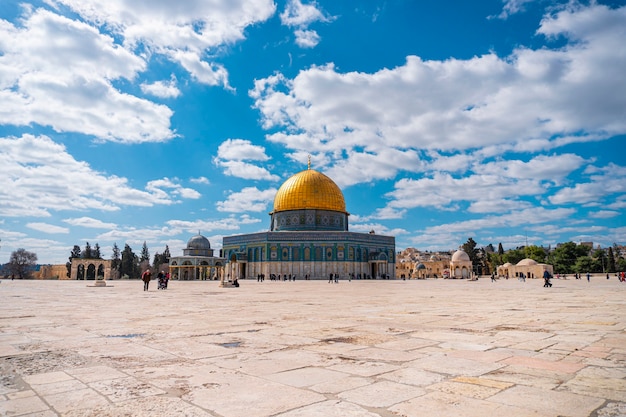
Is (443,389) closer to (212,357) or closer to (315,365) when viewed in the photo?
(315,365)

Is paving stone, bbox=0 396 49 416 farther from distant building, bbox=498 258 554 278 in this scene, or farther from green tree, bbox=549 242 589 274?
green tree, bbox=549 242 589 274

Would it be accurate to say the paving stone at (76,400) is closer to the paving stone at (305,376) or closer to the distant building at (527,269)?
the paving stone at (305,376)

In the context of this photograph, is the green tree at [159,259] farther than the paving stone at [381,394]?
Yes

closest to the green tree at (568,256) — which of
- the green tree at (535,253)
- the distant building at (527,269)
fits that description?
the distant building at (527,269)

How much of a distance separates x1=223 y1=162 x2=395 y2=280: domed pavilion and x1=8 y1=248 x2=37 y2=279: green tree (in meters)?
40.4

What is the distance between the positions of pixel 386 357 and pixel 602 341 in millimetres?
3234

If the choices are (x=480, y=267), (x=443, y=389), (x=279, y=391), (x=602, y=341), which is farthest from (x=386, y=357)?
(x=480, y=267)

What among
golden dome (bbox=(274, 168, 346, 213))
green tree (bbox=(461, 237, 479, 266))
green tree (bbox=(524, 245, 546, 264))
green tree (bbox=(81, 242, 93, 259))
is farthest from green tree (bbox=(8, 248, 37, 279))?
green tree (bbox=(524, 245, 546, 264))

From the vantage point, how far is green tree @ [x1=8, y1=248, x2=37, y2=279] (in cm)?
7544

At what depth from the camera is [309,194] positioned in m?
59.2

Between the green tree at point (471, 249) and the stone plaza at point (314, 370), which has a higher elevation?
the green tree at point (471, 249)

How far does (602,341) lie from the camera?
18.9 feet

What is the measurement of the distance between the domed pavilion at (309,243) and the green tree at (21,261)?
4043cm

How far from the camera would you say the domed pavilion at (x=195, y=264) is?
A: 59938 millimetres
